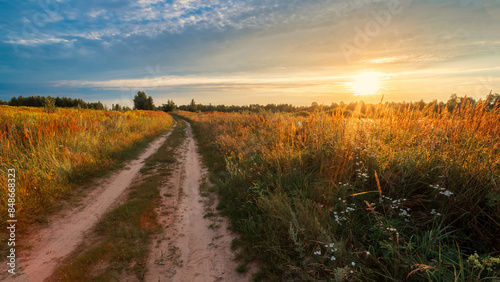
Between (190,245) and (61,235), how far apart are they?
2.45 metres

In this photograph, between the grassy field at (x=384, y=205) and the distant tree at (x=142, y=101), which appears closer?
the grassy field at (x=384, y=205)

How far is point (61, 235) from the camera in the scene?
384 cm

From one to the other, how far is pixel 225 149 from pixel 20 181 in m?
6.31

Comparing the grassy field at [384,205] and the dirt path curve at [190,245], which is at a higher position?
the grassy field at [384,205]

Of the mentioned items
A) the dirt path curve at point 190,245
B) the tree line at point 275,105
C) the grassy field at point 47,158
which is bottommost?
the dirt path curve at point 190,245

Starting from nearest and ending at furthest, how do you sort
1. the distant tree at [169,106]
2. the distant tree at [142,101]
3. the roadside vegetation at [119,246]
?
the roadside vegetation at [119,246], the distant tree at [142,101], the distant tree at [169,106]

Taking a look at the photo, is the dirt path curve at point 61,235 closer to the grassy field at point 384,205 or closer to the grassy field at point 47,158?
the grassy field at point 47,158

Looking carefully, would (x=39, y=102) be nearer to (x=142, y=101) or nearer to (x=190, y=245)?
(x=142, y=101)

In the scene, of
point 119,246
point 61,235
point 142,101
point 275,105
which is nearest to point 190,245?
point 119,246

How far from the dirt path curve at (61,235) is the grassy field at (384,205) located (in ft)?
9.32

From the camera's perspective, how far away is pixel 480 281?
74.7 inches

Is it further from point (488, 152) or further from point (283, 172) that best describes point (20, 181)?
point (488, 152)

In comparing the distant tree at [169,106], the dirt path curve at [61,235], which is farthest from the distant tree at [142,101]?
the dirt path curve at [61,235]

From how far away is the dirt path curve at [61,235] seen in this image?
3029 millimetres
